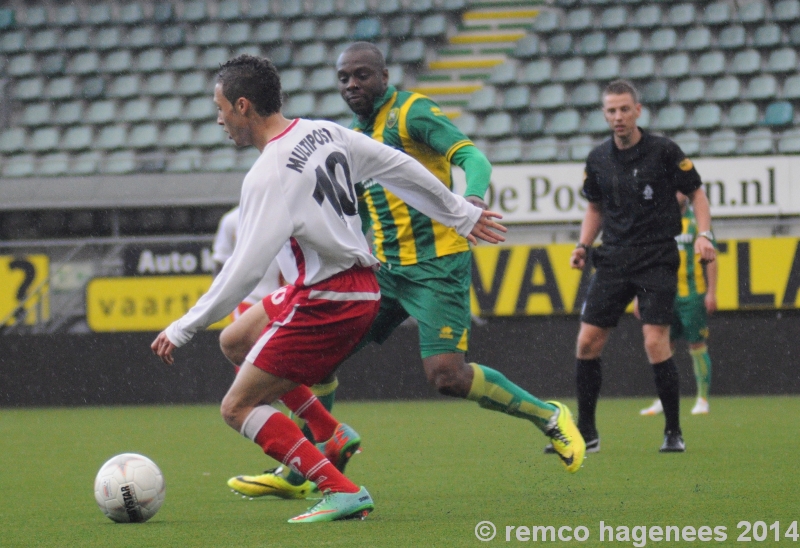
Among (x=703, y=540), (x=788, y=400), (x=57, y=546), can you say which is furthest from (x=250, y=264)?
(x=788, y=400)

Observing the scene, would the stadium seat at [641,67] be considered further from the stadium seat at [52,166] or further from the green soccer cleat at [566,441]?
the green soccer cleat at [566,441]

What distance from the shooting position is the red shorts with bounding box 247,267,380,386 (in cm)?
429

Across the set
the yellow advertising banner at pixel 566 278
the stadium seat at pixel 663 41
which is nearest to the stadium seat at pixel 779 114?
the stadium seat at pixel 663 41

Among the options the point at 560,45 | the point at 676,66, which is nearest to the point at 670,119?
the point at 676,66

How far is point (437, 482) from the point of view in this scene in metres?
5.63

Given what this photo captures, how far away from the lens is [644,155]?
6711 millimetres

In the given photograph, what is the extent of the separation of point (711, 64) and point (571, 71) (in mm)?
1851

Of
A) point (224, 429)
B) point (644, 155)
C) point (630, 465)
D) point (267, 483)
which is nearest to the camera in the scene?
point (267, 483)

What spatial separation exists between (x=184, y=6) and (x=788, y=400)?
→ 486 inches

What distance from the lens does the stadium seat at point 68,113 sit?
18.1m

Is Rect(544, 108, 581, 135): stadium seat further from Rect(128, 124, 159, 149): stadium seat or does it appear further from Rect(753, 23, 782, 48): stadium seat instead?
Rect(128, 124, 159, 149): stadium seat

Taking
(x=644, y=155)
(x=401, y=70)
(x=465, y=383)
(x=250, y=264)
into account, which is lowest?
(x=465, y=383)

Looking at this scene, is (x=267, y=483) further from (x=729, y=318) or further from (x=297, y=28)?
(x=297, y=28)

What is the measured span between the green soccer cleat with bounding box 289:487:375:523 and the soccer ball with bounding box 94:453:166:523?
1.85ft
